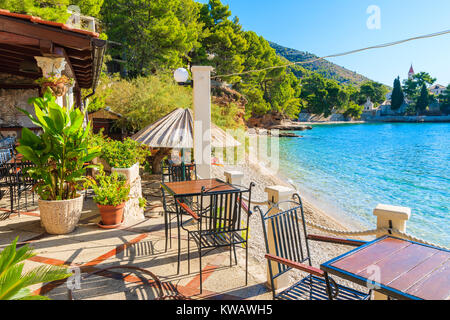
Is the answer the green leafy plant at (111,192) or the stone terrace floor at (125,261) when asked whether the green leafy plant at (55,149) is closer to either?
the green leafy plant at (111,192)

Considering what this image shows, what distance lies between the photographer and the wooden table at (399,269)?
1.50 metres

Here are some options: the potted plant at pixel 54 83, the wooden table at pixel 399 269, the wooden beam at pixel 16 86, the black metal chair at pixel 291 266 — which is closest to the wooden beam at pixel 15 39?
the potted plant at pixel 54 83

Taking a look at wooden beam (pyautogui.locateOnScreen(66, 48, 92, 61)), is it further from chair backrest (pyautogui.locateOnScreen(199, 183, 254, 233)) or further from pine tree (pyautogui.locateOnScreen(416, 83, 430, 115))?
pine tree (pyautogui.locateOnScreen(416, 83, 430, 115))

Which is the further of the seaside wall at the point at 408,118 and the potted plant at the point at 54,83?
the seaside wall at the point at 408,118

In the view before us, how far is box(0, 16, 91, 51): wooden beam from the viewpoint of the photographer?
414 cm

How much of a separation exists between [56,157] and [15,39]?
6.26 ft

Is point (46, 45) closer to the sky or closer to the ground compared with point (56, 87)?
closer to the sky

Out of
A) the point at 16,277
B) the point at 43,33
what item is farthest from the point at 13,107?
the point at 16,277

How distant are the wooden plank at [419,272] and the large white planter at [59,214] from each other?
3697 millimetres

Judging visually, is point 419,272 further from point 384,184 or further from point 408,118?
point 408,118

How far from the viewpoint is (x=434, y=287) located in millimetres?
1529
